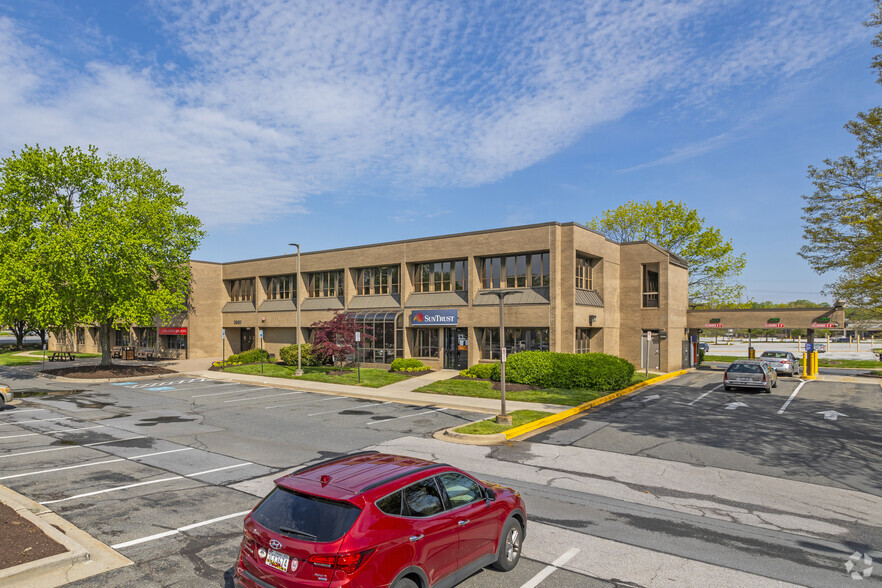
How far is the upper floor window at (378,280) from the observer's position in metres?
37.8

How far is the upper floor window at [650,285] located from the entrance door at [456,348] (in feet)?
41.1

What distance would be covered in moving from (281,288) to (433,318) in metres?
18.1

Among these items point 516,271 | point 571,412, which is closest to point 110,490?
point 571,412

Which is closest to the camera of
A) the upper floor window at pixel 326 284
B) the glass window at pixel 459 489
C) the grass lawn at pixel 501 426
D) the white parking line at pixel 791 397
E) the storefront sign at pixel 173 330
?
→ the glass window at pixel 459 489

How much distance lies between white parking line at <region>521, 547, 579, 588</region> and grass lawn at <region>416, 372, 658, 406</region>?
45.8 ft

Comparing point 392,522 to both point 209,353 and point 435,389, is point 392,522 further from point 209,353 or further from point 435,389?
point 209,353

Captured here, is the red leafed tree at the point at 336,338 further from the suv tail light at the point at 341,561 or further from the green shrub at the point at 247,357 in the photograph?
the suv tail light at the point at 341,561

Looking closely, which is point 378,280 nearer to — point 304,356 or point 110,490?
point 304,356

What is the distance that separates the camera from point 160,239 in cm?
Result: 3753

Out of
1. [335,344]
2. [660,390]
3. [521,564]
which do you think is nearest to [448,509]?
[521,564]

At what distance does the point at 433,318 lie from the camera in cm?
3378

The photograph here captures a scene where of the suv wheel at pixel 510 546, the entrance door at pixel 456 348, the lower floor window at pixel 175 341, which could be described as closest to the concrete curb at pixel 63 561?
the suv wheel at pixel 510 546

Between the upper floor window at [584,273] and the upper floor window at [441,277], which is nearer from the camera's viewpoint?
the upper floor window at [584,273]

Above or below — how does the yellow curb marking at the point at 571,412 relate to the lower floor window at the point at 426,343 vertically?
below
